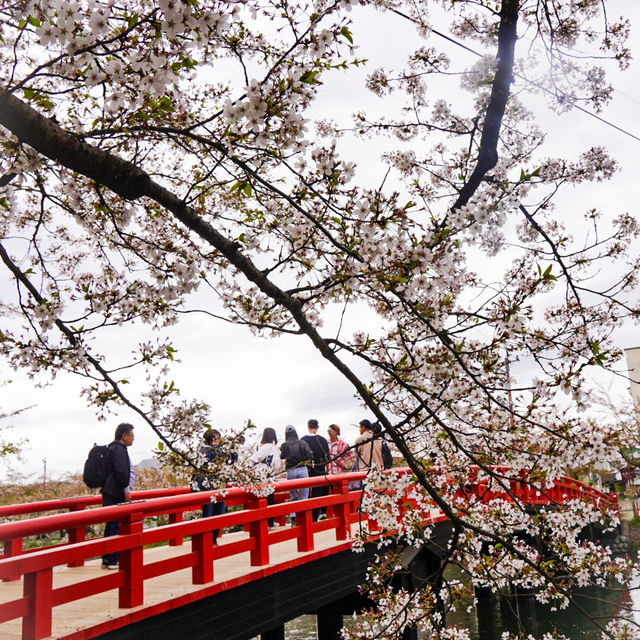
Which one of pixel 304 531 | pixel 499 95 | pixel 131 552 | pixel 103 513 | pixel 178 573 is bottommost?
pixel 178 573

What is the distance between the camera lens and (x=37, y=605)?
357cm

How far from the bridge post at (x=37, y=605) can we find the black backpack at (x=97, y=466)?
237 cm

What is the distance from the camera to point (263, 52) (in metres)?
3.54

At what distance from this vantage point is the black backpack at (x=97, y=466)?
595 centimetres

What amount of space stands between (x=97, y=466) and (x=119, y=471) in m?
0.24

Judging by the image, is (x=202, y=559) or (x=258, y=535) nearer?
(x=202, y=559)

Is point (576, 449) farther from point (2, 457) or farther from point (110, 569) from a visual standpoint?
point (2, 457)

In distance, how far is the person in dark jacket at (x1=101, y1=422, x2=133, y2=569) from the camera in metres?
5.96

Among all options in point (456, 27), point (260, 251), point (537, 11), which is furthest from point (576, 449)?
point (456, 27)

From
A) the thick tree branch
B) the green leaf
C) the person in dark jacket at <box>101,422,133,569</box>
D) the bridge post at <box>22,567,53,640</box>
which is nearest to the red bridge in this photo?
the bridge post at <box>22,567,53,640</box>

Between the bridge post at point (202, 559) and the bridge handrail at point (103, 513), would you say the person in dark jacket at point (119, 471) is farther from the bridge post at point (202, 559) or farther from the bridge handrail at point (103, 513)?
the bridge post at point (202, 559)

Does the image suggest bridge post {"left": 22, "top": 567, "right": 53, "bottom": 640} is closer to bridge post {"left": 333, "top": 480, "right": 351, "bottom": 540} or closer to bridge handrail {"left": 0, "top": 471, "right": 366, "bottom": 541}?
bridge handrail {"left": 0, "top": 471, "right": 366, "bottom": 541}

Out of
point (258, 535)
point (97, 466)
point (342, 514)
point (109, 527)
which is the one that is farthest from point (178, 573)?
point (342, 514)

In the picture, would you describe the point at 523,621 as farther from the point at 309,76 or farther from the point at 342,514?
the point at 309,76
